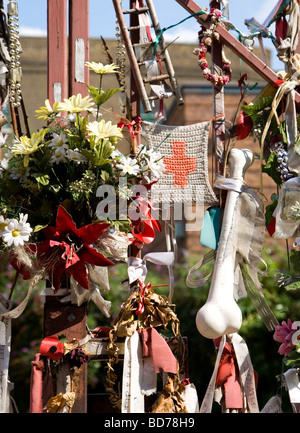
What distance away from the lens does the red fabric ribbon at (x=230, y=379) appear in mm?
1962

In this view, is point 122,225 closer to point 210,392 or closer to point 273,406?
point 210,392

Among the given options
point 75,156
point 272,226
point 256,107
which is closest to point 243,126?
point 256,107

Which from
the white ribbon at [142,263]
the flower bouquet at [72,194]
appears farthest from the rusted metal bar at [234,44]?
the white ribbon at [142,263]

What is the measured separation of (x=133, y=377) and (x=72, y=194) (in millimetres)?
484

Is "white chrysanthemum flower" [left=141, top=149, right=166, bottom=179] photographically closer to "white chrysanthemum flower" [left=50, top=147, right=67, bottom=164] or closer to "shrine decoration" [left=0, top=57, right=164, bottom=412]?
"shrine decoration" [left=0, top=57, right=164, bottom=412]

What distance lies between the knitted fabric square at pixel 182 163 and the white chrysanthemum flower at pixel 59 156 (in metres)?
0.28

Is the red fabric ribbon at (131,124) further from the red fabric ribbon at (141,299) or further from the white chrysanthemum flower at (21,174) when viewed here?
the red fabric ribbon at (141,299)

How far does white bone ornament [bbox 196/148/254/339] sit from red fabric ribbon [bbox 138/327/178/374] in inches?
3.9

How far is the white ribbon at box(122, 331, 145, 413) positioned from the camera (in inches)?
74.0

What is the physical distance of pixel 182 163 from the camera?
2.06 metres

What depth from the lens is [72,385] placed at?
6.27 ft
